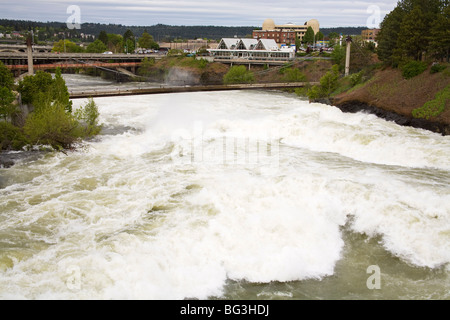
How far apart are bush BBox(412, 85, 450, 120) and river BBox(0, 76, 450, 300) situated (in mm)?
7989

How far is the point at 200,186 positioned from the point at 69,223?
6682mm

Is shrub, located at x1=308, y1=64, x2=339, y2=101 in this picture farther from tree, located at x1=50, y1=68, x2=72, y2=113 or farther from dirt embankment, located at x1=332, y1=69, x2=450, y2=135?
tree, located at x1=50, y1=68, x2=72, y2=113

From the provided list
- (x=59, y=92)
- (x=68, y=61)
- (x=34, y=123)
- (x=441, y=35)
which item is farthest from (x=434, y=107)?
(x=68, y=61)

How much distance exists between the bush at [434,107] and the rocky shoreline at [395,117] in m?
0.60

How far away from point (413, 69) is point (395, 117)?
26.2ft

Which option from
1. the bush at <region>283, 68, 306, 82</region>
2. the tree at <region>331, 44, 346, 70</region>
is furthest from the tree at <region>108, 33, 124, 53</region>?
the tree at <region>331, 44, 346, 70</region>

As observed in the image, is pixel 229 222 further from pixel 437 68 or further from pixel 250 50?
pixel 250 50

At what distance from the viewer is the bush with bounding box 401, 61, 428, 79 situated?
143 feet

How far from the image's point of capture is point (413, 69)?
43844 mm

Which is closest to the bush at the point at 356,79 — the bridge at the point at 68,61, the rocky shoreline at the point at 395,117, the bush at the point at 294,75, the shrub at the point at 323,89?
the shrub at the point at 323,89

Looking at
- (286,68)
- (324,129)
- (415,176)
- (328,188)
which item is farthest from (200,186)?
(286,68)

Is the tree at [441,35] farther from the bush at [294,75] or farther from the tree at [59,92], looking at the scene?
the tree at [59,92]

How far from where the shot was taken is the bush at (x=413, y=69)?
43581 mm

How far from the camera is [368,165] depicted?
25984 millimetres
